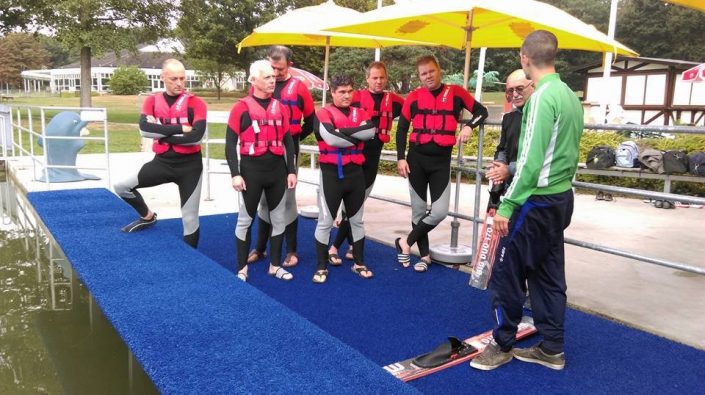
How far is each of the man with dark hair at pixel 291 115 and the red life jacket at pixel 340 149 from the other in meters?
0.46

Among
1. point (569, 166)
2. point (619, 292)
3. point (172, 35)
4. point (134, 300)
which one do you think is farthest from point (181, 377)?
point (172, 35)

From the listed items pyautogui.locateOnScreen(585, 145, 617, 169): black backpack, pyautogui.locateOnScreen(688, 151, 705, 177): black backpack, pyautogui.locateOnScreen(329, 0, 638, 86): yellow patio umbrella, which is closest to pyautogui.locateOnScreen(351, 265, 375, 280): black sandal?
pyautogui.locateOnScreen(329, 0, 638, 86): yellow patio umbrella

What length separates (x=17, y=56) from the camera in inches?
2842

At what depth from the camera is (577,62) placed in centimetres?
4719

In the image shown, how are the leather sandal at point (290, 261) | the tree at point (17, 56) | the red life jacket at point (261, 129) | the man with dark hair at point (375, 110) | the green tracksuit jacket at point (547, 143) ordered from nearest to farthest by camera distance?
the green tracksuit jacket at point (547, 143)
the red life jacket at point (261, 129)
the man with dark hair at point (375, 110)
the leather sandal at point (290, 261)
the tree at point (17, 56)

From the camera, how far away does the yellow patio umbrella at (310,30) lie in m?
5.65

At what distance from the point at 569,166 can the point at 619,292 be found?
Result: 2.34 m

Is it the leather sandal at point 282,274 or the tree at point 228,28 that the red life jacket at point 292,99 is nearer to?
the leather sandal at point 282,274

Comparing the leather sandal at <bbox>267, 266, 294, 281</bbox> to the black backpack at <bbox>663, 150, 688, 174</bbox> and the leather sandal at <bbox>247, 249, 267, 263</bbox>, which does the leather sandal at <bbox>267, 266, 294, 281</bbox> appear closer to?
the leather sandal at <bbox>247, 249, 267, 263</bbox>

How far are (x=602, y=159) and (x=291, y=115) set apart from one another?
230 inches

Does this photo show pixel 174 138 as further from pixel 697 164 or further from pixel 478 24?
pixel 697 164

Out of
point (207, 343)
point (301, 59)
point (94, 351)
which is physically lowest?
point (94, 351)

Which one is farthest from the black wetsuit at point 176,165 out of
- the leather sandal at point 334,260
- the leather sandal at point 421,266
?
the leather sandal at point 421,266

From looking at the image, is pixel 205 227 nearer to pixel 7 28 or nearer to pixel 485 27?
pixel 485 27
